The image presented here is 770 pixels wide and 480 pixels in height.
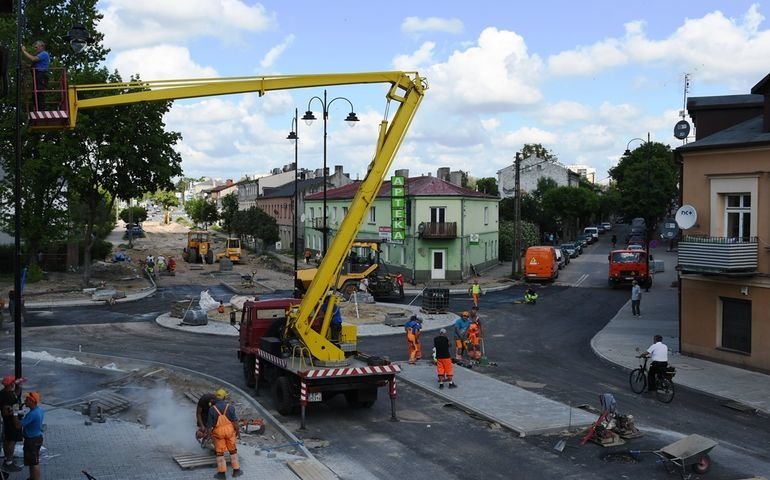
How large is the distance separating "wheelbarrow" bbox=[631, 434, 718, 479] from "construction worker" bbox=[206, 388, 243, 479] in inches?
272

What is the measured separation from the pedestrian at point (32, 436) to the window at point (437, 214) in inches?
1471

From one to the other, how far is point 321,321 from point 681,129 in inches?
652

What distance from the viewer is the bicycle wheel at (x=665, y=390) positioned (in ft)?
54.8

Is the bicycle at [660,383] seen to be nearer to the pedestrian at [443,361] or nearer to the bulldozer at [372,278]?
the pedestrian at [443,361]

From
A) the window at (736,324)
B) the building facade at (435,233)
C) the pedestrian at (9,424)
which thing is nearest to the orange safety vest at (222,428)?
the pedestrian at (9,424)

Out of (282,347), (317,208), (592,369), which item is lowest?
(592,369)

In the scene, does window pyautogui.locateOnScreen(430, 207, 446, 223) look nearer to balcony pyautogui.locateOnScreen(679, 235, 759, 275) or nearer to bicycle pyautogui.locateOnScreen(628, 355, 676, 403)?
balcony pyautogui.locateOnScreen(679, 235, 759, 275)

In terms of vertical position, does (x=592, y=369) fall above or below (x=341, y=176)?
below

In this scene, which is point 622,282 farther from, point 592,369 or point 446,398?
point 446,398

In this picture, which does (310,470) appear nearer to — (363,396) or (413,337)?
(363,396)

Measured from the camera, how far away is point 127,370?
20.3m

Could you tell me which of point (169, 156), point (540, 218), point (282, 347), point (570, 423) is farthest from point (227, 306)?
point (540, 218)

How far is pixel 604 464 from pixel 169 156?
36.5 meters

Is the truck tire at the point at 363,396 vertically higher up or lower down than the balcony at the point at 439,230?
lower down
